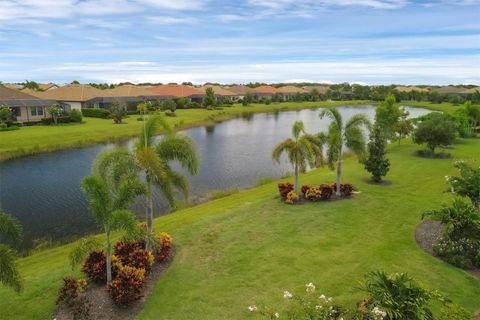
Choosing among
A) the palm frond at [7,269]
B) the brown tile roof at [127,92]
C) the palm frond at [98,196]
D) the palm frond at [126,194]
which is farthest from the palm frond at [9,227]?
the brown tile roof at [127,92]

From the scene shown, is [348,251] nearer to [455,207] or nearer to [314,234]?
[314,234]

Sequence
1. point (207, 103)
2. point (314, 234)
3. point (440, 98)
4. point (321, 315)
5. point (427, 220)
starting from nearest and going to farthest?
point (321, 315)
point (314, 234)
point (427, 220)
point (207, 103)
point (440, 98)

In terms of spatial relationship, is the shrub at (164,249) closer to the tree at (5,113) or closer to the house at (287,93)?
the tree at (5,113)

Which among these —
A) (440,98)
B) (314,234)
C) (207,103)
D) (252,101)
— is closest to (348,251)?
(314,234)

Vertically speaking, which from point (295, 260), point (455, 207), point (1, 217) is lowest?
point (295, 260)

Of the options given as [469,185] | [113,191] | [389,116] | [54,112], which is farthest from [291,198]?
[54,112]

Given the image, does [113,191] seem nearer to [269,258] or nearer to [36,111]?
[269,258]
